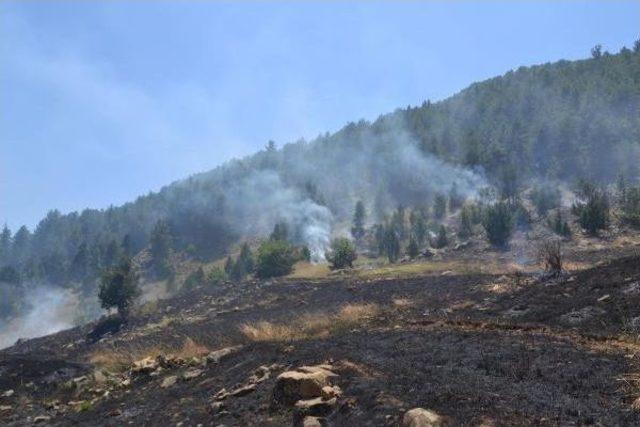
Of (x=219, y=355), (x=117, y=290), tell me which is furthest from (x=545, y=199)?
(x=219, y=355)

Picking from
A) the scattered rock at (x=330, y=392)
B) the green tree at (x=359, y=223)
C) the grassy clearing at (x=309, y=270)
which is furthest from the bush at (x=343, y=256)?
the scattered rock at (x=330, y=392)

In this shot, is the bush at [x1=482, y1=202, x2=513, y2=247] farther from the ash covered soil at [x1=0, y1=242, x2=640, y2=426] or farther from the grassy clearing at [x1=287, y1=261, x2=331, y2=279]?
the ash covered soil at [x1=0, y1=242, x2=640, y2=426]

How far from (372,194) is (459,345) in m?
113

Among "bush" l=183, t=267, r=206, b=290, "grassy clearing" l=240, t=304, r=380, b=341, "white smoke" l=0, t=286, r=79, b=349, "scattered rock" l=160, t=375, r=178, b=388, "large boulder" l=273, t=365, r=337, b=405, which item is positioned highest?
"large boulder" l=273, t=365, r=337, b=405

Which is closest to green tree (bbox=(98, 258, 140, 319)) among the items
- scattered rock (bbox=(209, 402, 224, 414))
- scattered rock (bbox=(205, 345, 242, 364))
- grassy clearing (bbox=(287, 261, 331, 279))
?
grassy clearing (bbox=(287, 261, 331, 279))

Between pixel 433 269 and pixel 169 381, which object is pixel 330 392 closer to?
pixel 169 381

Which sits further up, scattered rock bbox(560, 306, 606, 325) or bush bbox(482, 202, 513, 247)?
scattered rock bbox(560, 306, 606, 325)

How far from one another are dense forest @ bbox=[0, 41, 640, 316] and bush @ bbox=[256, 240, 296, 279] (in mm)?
17686

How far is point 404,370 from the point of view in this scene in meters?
12.2

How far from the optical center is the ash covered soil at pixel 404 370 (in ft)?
30.9

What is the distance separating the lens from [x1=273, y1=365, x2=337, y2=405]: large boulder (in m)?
11.0

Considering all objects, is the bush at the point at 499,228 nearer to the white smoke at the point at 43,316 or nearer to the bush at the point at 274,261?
the bush at the point at 274,261

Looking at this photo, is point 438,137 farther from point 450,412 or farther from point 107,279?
point 450,412

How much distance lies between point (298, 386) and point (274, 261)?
1934 inches
